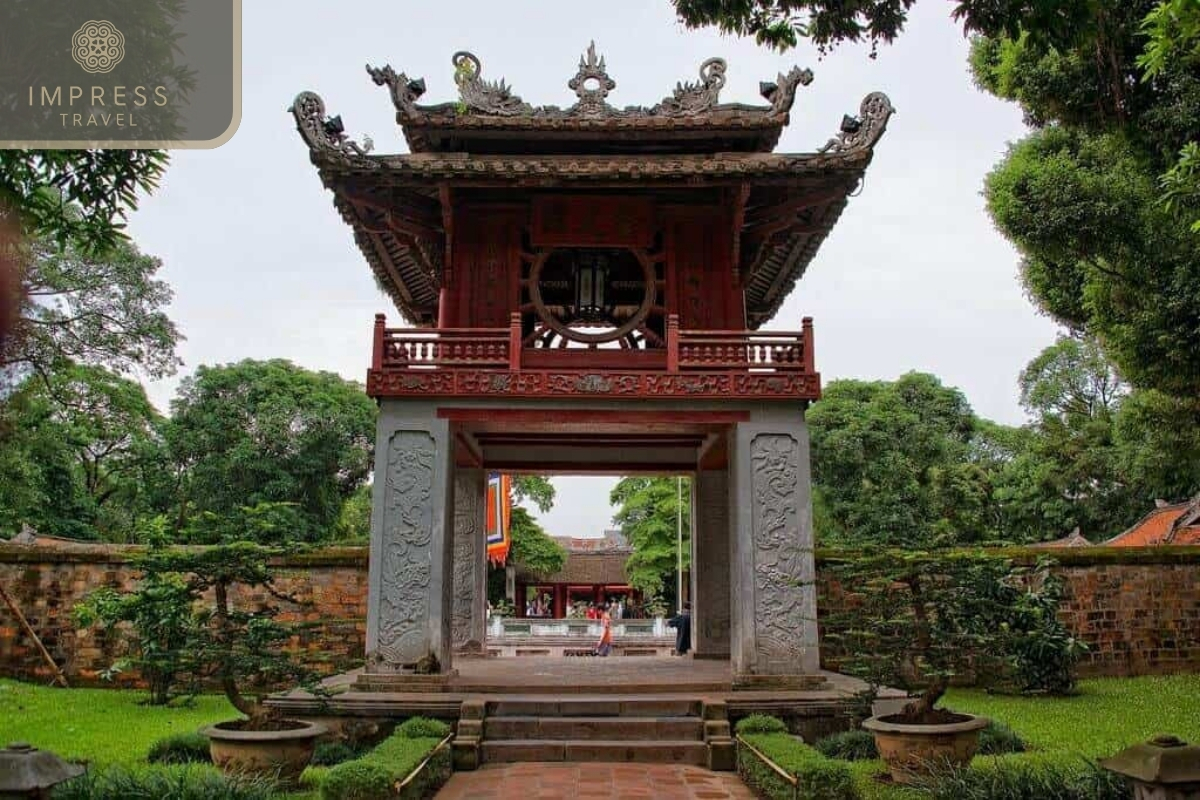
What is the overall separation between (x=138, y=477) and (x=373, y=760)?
24.3 metres

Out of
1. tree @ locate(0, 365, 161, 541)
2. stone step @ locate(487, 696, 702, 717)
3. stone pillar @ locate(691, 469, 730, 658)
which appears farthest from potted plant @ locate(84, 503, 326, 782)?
tree @ locate(0, 365, 161, 541)

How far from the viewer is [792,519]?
10.2m

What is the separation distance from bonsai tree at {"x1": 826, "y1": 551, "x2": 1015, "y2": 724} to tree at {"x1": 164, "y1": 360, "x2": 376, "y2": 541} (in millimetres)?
21750

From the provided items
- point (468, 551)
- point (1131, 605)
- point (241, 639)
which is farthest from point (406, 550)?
point (1131, 605)

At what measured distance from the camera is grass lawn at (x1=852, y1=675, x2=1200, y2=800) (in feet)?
26.5

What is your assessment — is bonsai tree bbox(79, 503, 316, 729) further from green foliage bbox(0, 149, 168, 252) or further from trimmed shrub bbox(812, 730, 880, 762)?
trimmed shrub bbox(812, 730, 880, 762)

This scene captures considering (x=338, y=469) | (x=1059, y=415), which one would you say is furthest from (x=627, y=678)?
(x=1059, y=415)

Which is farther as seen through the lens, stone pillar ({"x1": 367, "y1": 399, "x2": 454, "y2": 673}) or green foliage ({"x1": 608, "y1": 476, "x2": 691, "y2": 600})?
green foliage ({"x1": 608, "y1": 476, "x2": 691, "y2": 600})

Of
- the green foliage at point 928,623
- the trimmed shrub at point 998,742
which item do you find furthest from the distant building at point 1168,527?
the green foliage at point 928,623

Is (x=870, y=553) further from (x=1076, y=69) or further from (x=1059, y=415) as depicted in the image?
(x=1059, y=415)

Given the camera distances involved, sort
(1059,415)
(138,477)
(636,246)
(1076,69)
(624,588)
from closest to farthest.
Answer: (1076,69) < (636,246) < (138,477) < (1059,415) < (624,588)

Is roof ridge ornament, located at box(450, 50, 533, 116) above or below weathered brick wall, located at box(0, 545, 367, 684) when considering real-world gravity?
above

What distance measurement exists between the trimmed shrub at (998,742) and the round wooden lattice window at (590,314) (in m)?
5.83

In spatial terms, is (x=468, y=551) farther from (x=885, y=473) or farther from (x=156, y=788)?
(x=885, y=473)
